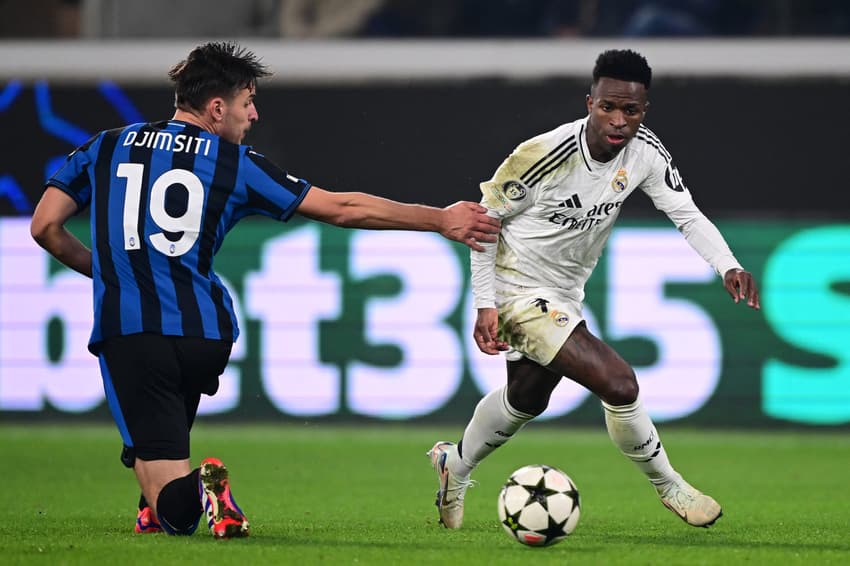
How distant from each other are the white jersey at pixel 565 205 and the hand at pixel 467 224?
2.28ft

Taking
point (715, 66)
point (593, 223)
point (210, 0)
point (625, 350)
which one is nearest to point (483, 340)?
point (593, 223)

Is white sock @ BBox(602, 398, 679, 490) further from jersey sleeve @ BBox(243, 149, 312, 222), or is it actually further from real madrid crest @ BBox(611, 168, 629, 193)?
jersey sleeve @ BBox(243, 149, 312, 222)

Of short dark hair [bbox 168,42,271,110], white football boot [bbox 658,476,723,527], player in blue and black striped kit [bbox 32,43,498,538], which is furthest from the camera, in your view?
white football boot [bbox 658,476,723,527]

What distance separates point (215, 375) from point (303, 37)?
24.9 feet

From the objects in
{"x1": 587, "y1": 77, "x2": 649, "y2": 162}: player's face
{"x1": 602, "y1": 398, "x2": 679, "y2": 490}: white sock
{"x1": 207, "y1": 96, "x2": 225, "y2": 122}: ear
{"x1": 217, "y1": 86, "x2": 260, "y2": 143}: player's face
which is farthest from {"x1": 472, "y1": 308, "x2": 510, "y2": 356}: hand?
{"x1": 207, "y1": 96, "x2": 225, "y2": 122}: ear

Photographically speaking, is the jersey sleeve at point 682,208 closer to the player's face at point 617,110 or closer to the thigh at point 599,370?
the player's face at point 617,110

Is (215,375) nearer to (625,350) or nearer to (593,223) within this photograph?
(593,223)

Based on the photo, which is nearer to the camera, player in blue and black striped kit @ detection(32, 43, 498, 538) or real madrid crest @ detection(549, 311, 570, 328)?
player in blue and black striped kit @ detection(32, 43, 498, 538)

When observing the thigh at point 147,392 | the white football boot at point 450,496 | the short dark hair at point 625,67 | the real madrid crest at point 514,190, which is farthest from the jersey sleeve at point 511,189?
the thigh at point 147,392

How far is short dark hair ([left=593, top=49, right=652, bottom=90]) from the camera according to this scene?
254 inches

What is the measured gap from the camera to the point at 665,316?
12.4 meters

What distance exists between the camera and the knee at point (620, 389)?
6.37m

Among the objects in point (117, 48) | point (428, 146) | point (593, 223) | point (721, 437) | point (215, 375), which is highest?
point (117, 48)

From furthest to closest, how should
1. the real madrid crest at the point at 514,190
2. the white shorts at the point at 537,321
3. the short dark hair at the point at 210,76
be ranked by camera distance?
the real madrid crest at the point at 514,190 < the white shorts at the point at 537,321 < the short dark hair at the point at 210,76
